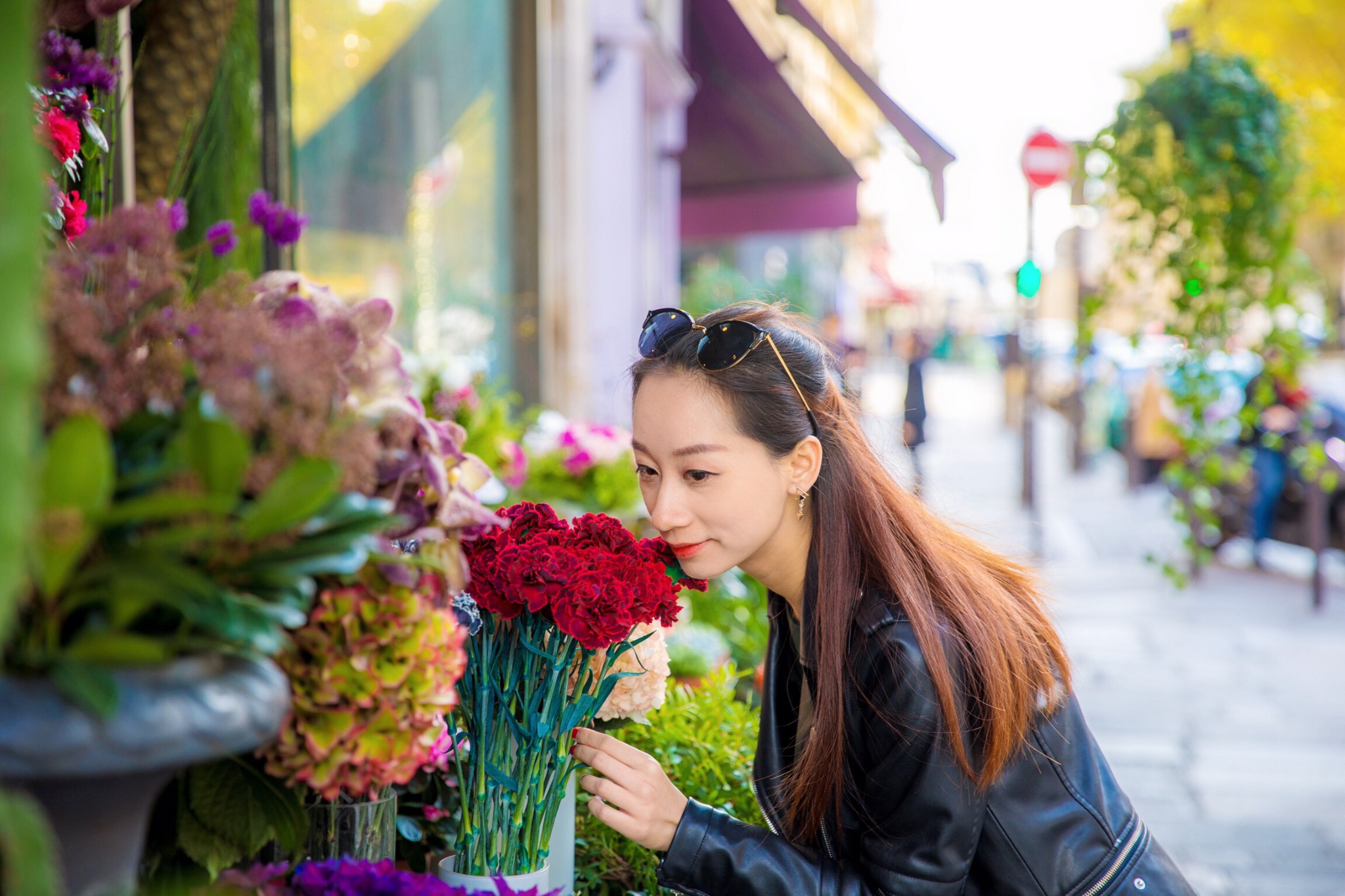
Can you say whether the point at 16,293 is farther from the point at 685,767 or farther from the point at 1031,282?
the point at 1031,282

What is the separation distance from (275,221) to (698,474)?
67cm

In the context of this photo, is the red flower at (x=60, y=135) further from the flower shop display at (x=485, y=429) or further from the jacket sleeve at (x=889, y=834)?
the flower shop display at (x=485, y=429)

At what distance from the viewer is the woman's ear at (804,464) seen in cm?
179

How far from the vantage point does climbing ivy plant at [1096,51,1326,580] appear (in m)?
4.29

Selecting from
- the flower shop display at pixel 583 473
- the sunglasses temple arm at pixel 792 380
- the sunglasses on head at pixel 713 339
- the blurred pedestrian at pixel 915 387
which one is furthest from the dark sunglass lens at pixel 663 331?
the blurred pedestrian at pixel 915 387

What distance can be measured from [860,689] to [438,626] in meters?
0.87

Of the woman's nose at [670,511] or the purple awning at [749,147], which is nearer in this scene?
the woman's nose at [670,511]

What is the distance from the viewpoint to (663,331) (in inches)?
72.0

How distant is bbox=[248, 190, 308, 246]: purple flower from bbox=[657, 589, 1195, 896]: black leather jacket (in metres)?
0.89

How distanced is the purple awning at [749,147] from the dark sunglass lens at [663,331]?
18.7 ft

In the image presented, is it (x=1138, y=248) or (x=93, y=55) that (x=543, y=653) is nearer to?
(x=93, y=55)

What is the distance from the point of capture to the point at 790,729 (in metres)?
1.93

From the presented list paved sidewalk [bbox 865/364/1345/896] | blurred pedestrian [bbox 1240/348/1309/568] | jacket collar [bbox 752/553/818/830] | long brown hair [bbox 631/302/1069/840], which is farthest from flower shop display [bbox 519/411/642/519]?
blurred pedestrian [bbox 1240/348/1309/568]


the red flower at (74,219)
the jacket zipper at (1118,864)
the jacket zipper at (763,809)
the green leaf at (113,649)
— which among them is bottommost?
the jacket zipper at (1118,864)
